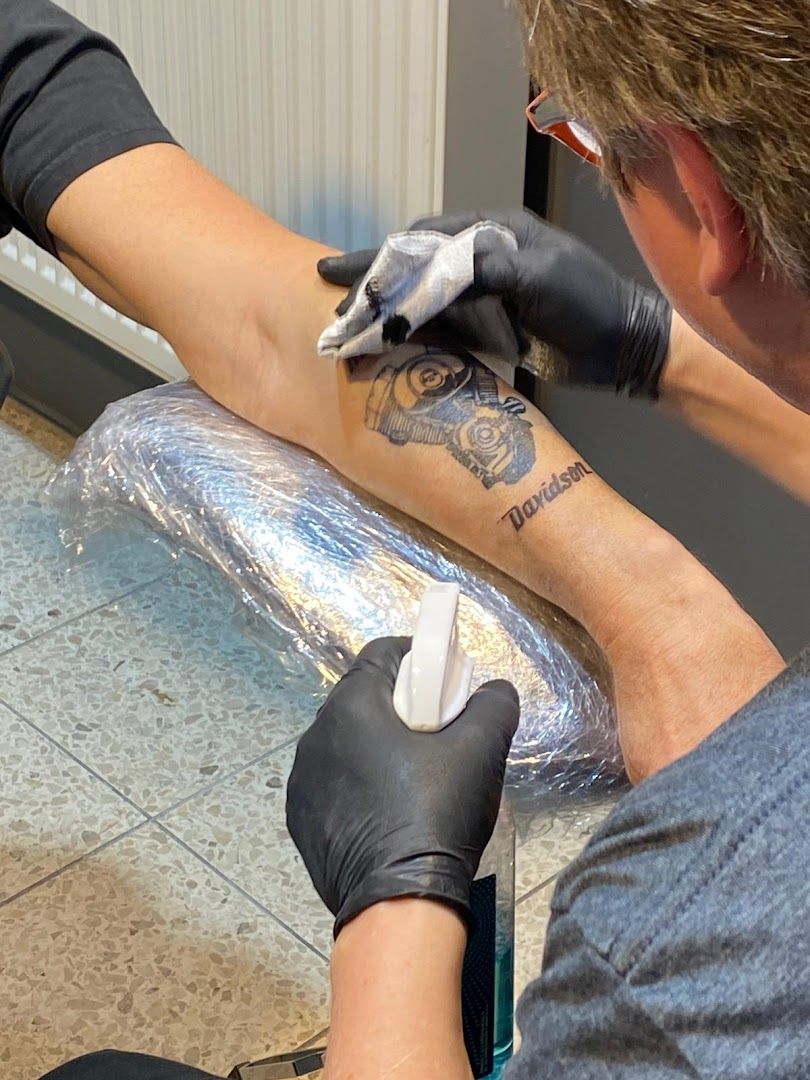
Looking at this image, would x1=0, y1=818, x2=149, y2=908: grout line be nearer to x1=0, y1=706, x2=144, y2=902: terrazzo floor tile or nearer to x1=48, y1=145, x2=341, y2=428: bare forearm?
x1=0, y1=706, x2=144, y2=902: terrazzo floor tile

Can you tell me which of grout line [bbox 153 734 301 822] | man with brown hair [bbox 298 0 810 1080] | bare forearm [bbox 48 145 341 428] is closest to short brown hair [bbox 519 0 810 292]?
man with brown hair [bbox 298 0 810 1080]

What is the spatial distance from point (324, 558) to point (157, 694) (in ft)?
2.97

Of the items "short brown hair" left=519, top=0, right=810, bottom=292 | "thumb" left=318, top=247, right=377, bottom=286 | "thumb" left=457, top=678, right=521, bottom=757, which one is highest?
"short brown hair" left=519, top=0, right=810, bottom=292

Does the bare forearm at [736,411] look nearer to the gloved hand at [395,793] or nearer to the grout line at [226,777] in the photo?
the gloved hand at [395,793]

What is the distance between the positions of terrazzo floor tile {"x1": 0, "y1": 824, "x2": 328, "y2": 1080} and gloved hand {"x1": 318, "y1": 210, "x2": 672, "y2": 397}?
78cm

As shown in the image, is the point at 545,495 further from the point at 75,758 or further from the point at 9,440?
the point at 9,440

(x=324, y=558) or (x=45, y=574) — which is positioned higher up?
(x=324, y=558)

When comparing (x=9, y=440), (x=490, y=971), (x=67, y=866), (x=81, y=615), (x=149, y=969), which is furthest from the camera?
(x=9, y=440)

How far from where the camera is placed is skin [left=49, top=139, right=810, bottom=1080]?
23.9 inches

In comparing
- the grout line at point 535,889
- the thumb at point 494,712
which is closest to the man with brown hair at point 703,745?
the thumb at point 494,712

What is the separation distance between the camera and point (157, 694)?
5.94ft

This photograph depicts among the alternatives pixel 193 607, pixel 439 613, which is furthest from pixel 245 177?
pixel 439 613

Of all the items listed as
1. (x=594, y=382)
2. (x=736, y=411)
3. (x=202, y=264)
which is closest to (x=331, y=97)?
(x=202, y=264)

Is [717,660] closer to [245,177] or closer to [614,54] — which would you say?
[614,54]
